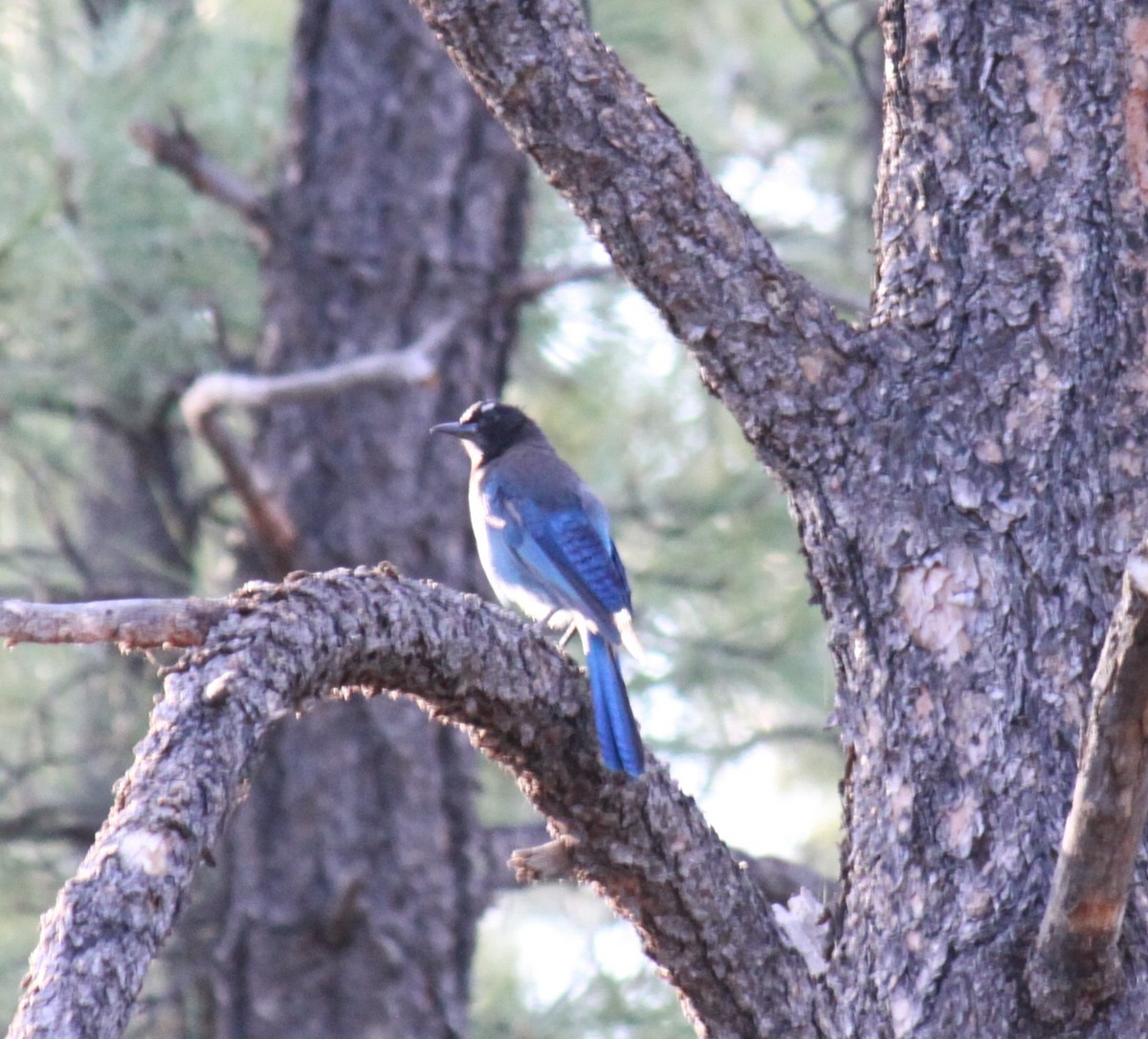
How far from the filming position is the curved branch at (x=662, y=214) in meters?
2.25

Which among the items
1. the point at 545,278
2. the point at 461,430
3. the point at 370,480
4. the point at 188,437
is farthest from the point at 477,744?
the point at 188,437

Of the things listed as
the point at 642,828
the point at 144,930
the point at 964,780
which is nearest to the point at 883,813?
the point at 964,780

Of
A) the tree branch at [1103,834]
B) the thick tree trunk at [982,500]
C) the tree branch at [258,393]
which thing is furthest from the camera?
the tree branch at [258,393]

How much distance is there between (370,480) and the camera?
16.1 feet

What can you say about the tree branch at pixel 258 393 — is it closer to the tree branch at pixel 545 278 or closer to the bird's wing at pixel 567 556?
the bird's wing at pixel 567 556

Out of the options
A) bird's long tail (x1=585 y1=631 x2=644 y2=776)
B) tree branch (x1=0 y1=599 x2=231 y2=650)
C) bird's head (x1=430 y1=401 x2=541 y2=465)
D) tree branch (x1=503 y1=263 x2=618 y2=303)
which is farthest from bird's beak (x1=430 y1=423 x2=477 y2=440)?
tree branch (x1=0 y1=599 x2=231 y2=650)

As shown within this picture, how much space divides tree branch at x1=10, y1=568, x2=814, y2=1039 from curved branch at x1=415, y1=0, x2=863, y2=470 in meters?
0.46

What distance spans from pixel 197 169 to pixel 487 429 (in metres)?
1.17

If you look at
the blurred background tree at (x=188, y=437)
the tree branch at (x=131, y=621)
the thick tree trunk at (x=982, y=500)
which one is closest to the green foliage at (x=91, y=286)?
the blurred background tree at (x=188, y=437)

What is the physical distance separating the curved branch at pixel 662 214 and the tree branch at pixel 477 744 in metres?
0.46

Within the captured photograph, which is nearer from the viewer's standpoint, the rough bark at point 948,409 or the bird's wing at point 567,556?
the rough bark at point 948,409

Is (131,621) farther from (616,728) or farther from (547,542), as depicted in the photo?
(547,542)

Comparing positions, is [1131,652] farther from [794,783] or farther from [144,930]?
[794,783]

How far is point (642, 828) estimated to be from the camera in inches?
87.4
